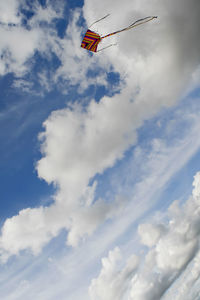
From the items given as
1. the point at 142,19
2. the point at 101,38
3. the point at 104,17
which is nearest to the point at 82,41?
the point at 101,38

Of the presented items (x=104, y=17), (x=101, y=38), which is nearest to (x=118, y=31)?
(x=104, y=17)

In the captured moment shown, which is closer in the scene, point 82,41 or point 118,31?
point 118,31

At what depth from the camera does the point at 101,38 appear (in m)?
42.2

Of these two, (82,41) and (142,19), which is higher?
(82,41)

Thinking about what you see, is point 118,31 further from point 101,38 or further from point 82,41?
point 82,41

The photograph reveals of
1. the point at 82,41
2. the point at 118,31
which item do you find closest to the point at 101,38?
the point at 82,41

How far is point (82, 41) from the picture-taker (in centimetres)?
4412

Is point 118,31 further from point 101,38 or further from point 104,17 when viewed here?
point 101,38

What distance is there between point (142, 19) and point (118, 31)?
15.2ft

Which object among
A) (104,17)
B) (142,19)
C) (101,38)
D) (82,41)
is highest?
(82,41)

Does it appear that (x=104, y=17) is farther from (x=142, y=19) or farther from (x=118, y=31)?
(x=142, y=19)

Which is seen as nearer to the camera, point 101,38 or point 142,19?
point 142,19

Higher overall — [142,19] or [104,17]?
[104,17]

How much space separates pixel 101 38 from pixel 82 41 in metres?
4.55
